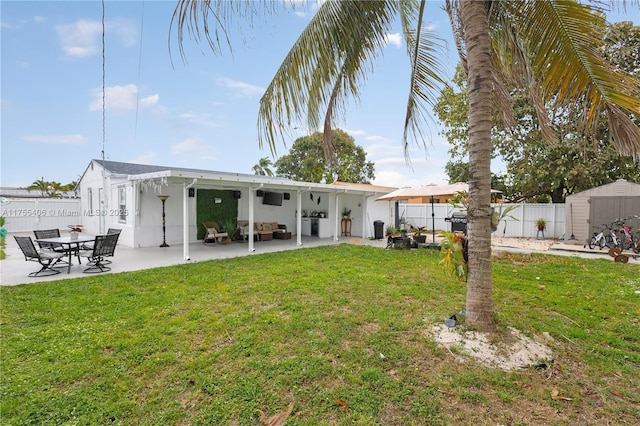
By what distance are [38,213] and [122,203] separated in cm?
910

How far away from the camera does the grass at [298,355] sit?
8.23ft

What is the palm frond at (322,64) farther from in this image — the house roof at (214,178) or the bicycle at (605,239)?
the bicycle at (605,239)

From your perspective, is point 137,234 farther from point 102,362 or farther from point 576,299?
point 576,299

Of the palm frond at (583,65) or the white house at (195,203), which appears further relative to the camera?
the white house at (195,203)

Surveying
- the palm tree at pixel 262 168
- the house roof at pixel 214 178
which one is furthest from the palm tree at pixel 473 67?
the palm tree at pixel 262 168

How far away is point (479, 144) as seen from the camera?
341cm

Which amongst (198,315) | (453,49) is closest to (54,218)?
(198,315)

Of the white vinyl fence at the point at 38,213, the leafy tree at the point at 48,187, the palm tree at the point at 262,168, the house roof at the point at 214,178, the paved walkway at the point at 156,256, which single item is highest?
the palm tree at the point at 262,168

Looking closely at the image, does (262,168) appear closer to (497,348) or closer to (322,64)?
(322,64)

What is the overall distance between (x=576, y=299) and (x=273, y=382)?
18.3 feet

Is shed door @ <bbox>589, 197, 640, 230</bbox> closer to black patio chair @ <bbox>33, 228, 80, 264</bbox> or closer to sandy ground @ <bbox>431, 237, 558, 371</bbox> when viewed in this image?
sandy ground @ <bbox>431, 237, 558, 371</bbox>

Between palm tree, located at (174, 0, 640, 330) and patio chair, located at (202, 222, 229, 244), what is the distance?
919cm

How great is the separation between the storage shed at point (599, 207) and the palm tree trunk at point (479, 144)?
11747 millimetres

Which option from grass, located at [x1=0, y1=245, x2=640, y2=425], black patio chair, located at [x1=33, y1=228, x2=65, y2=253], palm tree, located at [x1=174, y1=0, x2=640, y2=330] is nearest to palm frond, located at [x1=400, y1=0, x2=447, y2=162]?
palm tree, located at [x1=174, y1=0, x2=640, y2=330]
